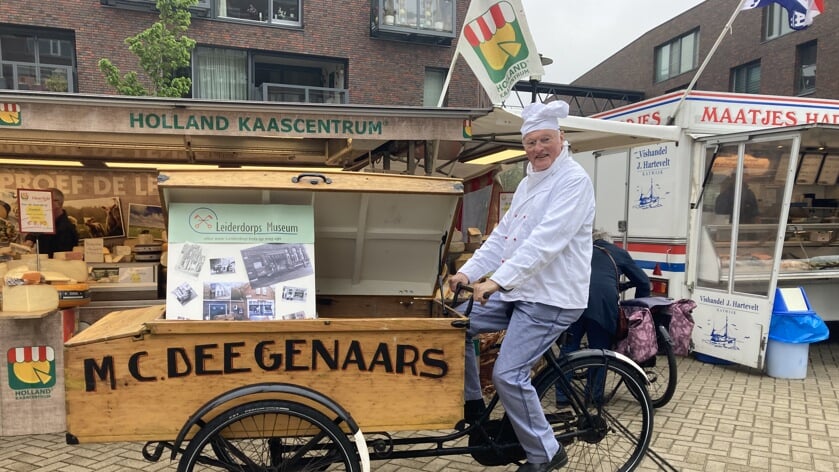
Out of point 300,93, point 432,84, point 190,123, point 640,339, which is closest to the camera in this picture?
point 190,123

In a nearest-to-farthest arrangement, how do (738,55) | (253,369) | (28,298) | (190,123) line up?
(253,369), (28,298), (190,123), (738,55)

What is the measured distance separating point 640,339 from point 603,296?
516mm

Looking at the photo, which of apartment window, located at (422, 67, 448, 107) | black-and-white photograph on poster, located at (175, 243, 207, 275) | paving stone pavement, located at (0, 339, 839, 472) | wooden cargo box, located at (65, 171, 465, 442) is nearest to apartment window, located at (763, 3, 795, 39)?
apartment window, located at (422, 67, 448, 107)

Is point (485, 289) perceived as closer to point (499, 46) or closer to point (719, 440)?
point (719, 440)

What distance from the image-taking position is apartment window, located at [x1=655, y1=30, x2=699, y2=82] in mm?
24109

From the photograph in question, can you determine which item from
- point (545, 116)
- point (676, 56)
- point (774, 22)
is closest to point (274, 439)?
point (545, 116)

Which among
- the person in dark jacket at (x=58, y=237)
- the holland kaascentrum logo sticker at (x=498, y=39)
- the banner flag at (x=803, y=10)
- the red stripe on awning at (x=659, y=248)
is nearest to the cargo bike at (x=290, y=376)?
the holland kaascentrum logo sticker at (x=498, y=39)

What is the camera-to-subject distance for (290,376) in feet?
7.95

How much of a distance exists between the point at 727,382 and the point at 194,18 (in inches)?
577

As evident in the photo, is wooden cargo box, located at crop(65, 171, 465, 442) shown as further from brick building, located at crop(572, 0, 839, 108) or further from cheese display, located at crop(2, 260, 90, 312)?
brick building, located at crop(572, 0, 839, 108)

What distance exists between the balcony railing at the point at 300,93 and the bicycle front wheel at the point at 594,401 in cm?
1337

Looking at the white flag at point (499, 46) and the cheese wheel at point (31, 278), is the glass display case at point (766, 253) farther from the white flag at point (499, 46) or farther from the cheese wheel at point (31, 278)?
the cheese wheel at point (31, 278)

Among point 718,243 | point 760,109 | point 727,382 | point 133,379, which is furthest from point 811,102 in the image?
point 133,379

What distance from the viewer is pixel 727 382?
220 inches
